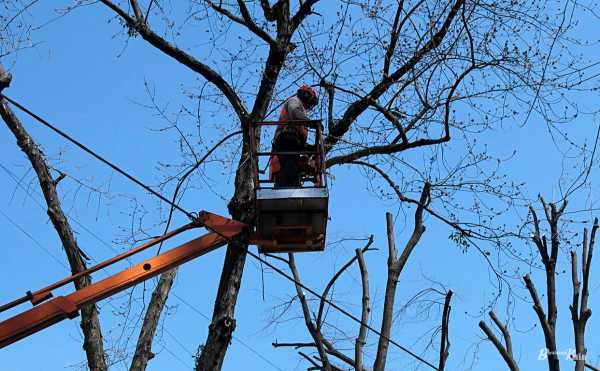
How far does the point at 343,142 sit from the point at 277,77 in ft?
3.11

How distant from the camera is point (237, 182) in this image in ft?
34.6

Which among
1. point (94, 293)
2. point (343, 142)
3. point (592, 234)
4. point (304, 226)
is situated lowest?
point (94, 293)

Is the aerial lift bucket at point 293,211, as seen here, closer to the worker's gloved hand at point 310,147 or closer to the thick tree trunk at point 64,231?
the worker's gloved hand at point 310,147

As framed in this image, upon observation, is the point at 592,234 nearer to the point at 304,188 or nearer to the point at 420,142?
the point at 420,142

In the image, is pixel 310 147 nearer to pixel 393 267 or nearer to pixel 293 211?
pixel 293 211

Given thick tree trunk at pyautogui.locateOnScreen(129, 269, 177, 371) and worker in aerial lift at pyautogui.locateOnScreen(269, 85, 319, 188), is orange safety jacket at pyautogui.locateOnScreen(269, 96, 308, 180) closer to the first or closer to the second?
worker in aerial lift at pyautogui.locateOnScreen(269, 85, 319, 188)

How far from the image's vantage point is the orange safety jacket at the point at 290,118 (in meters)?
9.85

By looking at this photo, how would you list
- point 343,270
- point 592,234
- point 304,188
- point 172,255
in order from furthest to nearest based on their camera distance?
point 343,270 → point 592,234 → point 172,255 → point 304,188

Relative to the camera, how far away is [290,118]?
9.88 metres

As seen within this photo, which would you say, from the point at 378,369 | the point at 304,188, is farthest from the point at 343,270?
the point at 304,188

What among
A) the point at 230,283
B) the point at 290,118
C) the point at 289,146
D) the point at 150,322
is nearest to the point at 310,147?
the point at 289,146

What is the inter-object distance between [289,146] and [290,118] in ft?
0.85

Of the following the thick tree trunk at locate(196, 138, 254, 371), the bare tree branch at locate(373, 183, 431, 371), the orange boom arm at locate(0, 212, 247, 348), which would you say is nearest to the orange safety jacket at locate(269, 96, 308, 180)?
the thick tree trunk at locate(196, 138, 254, 371)

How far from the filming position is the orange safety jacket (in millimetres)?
9852
